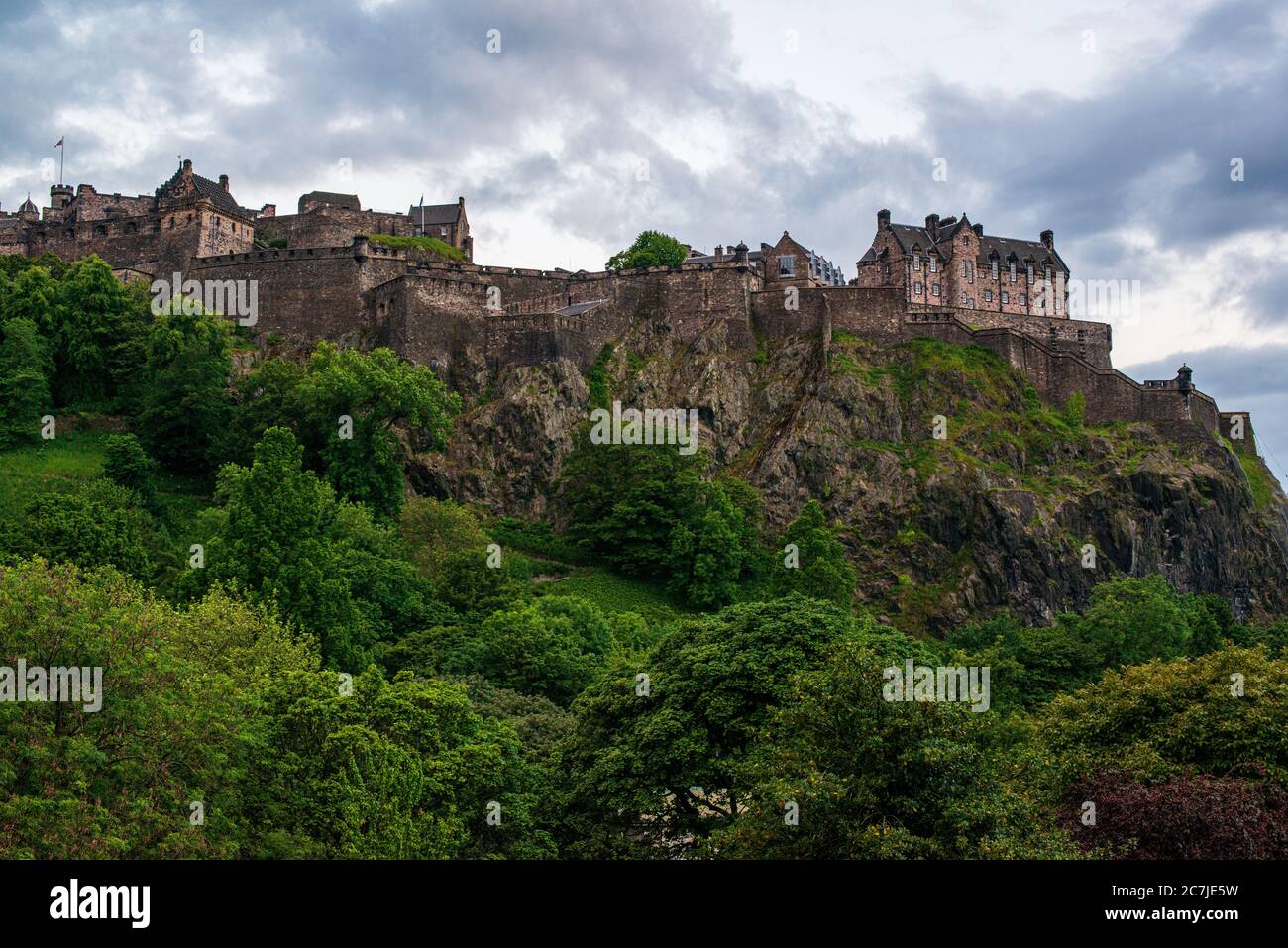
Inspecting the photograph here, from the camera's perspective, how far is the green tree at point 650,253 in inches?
3295

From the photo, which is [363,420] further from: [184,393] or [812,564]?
[812,564]

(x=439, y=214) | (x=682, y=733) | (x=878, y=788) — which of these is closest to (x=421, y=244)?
(x=439, y=214)

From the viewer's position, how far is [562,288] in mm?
75250

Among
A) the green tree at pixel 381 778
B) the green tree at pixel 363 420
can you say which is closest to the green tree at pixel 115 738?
the green tree at pixel 381 778

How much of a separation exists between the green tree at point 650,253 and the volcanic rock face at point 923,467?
10437mm

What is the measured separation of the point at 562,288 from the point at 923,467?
2033 cm

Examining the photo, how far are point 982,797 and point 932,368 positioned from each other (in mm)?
50283

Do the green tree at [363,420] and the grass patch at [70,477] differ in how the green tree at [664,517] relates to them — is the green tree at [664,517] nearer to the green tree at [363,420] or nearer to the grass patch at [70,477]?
the green tree at [363,420]

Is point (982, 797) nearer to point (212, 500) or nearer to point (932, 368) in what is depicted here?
point (212, 500)

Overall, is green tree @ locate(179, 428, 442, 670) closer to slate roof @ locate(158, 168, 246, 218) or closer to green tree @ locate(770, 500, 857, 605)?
green tree @ locate(770, 500, 857, 605)

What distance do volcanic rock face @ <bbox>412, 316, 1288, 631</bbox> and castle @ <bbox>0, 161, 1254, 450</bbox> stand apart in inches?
57.1

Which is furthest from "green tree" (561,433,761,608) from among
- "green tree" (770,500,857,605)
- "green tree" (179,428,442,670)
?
"green tree" (179,428,442,670)

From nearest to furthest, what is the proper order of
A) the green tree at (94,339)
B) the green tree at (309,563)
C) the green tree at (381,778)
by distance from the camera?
1. the green tree at (381,778)
2. the green tree at (309,563)
3. the green tree at (94,339)
